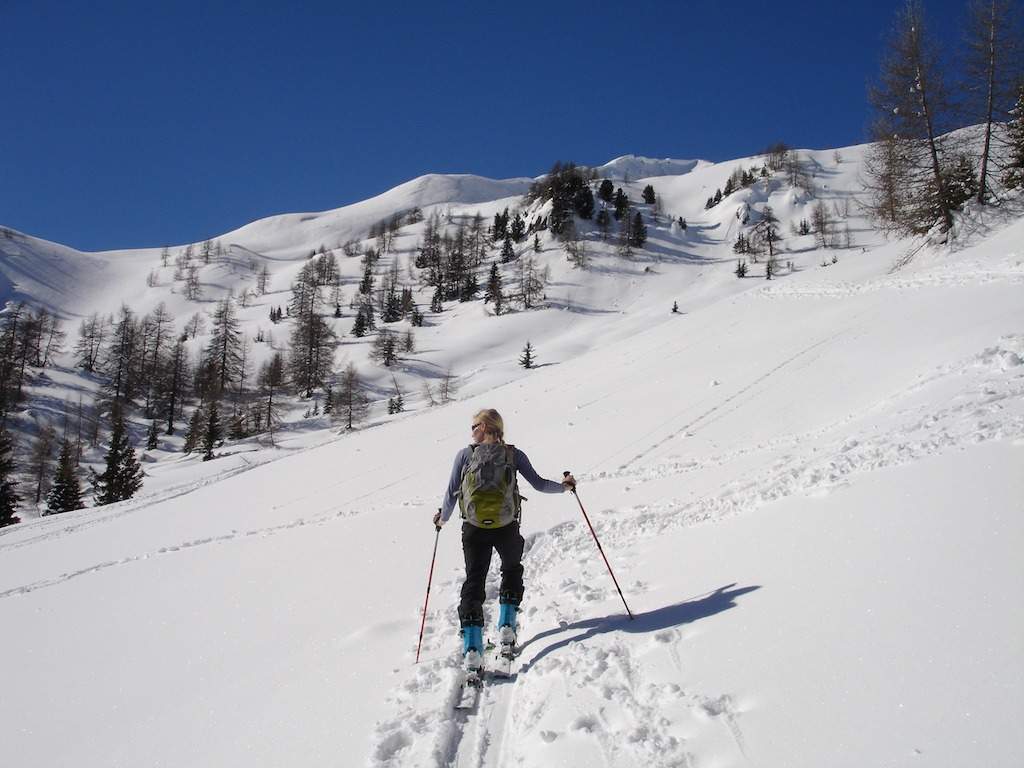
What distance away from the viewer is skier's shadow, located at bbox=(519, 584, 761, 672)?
3.93 metres

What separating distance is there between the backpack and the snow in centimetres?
113

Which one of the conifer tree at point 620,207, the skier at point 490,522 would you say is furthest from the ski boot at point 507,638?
the conifer tree at point 620,207

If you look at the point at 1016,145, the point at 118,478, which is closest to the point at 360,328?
the point at 118,478

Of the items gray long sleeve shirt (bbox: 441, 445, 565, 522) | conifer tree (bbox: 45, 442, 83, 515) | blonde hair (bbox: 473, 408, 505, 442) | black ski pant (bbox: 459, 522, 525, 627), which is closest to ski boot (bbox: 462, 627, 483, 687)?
black ski pant (bbox: 459, 522, 525, 627)

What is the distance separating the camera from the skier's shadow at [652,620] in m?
3.93

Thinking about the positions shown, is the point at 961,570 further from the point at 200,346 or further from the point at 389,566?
the point at 200,346

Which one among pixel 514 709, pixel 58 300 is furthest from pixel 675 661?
pixel 58 300

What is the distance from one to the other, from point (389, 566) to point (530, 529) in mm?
2004

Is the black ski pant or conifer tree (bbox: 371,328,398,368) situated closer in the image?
the black ski pant

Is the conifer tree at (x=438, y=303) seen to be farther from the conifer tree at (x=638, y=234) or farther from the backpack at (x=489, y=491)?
the backpack at (x=489, y=491)

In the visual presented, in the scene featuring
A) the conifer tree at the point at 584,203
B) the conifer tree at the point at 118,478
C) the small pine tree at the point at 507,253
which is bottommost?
the conifer tree at the point at 118,478

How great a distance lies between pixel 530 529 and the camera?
24.4 ft

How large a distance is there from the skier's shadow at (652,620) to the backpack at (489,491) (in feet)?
3.43

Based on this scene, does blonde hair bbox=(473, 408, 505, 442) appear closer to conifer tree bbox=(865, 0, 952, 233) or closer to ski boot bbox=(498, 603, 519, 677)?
ski boot bbox=(498, 603, 519, 677)
